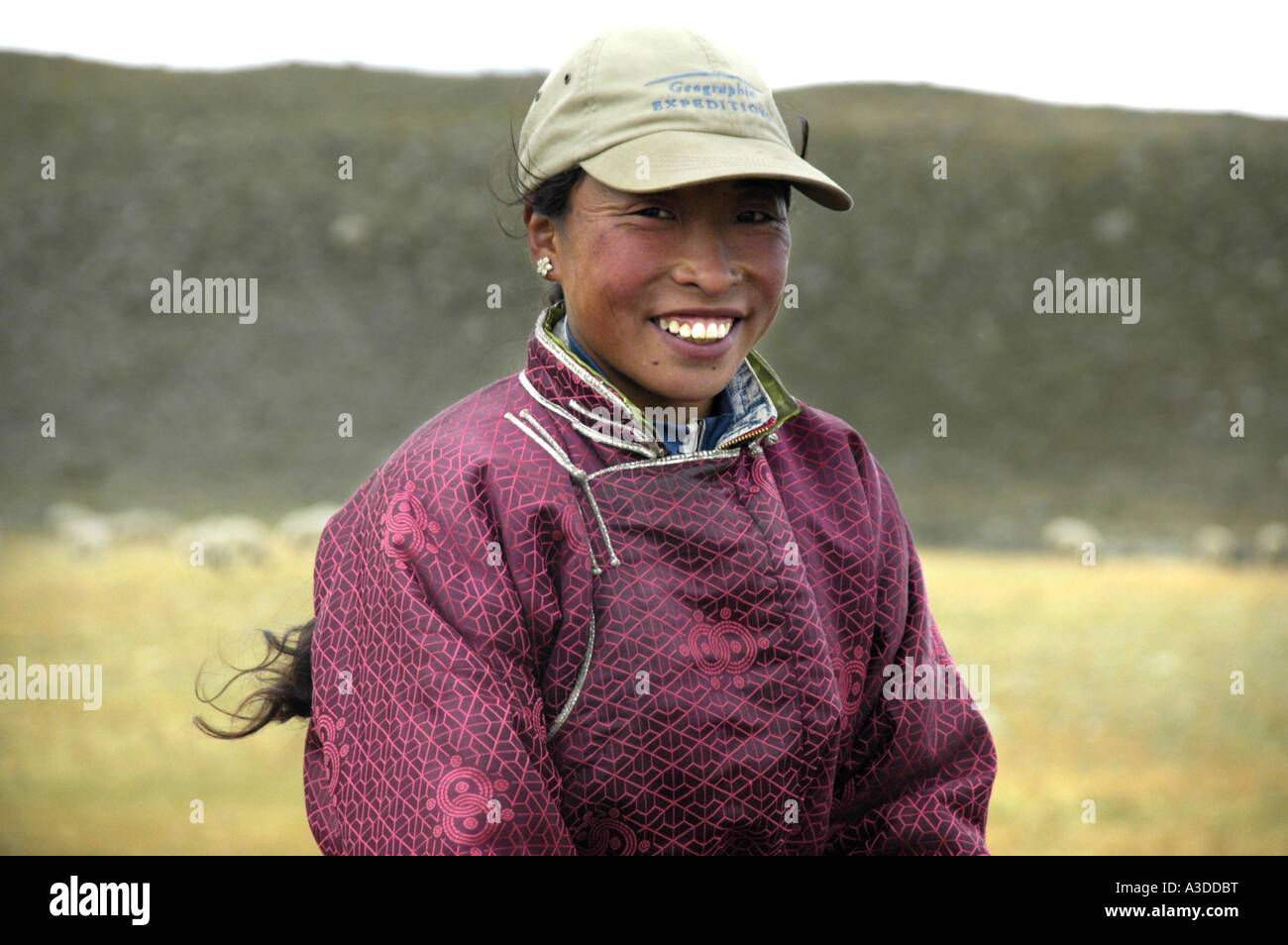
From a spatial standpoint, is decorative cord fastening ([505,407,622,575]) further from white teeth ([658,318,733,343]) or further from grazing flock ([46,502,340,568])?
grazing flock ([46,502,340,568])

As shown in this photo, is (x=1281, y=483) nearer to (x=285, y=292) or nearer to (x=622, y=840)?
(x=285, y=292)

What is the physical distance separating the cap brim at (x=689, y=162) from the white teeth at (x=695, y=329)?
184 millimetres

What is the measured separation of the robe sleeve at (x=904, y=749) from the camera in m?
1.92

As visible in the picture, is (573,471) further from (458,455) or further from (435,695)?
(435,695)

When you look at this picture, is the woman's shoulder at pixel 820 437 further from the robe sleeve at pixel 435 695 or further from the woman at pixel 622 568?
the robe sleeve at pixel 435 695

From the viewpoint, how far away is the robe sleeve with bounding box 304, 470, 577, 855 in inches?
61.6

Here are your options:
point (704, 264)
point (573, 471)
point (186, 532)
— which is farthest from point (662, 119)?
point (186, 532)

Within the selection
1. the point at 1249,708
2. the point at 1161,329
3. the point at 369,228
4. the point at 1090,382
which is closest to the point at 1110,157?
the point at 1161,329

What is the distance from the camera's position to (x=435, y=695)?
159 centimetres

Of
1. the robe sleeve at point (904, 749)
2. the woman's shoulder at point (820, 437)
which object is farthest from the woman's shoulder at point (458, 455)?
the robe sleeve at point (904, 749)

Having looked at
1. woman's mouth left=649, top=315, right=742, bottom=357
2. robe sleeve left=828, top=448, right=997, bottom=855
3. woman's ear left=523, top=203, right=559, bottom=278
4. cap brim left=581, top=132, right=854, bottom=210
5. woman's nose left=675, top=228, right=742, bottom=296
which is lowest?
robe sleeve left=828, top=448, right=997, bottom=855

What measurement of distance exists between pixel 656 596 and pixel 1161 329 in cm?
A: 2607

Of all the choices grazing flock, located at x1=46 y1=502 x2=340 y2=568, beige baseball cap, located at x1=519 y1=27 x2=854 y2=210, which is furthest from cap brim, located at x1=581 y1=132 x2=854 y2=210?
grazing flock, located at x1=46 y1=502 x2=340 y2=568

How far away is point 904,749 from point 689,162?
89cm
